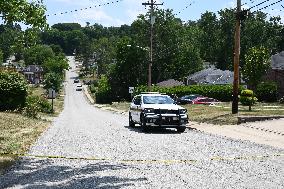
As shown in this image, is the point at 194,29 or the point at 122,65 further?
the point at 194,29

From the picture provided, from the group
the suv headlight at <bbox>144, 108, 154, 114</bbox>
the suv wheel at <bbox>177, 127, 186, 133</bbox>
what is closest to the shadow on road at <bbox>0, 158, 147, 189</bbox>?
the suv headlight at <bbox>144, 108, 154, 114</bbox>

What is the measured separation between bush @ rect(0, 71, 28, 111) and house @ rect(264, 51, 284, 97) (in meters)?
31.5

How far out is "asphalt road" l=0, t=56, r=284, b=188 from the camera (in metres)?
9.61

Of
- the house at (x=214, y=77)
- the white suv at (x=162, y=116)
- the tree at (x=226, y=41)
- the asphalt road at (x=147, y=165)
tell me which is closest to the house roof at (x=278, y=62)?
the house at (x=214, y=77)

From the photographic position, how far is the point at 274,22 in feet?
399

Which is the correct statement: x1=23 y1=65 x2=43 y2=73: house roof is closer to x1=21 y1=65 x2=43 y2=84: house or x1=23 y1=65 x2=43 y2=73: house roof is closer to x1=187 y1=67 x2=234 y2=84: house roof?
x1=21 y1=65 x2=43 y2=84: house

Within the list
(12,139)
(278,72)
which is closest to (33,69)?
(278,72)

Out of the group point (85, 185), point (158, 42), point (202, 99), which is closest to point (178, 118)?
point (85, 185)

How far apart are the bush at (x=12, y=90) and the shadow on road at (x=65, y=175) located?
18924 mm

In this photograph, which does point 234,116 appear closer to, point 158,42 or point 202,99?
point 202,99

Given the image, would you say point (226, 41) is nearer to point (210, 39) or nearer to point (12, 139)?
point (210, 39)

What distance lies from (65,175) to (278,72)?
47374mm

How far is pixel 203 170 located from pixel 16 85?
22.2 m

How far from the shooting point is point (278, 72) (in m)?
54.4
